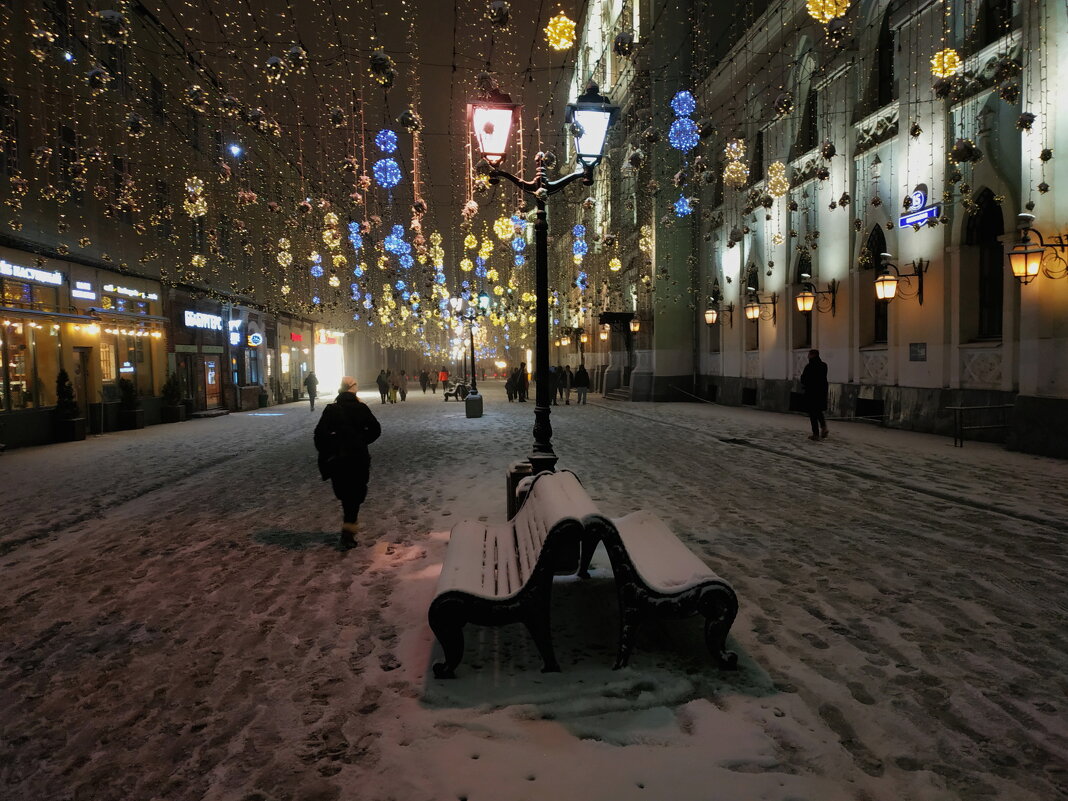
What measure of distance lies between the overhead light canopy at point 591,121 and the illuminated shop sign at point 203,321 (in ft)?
78.8

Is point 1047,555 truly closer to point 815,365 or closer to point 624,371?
point 815,365

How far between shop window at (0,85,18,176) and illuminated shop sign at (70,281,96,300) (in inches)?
157

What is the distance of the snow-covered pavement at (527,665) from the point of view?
3049 millimetres

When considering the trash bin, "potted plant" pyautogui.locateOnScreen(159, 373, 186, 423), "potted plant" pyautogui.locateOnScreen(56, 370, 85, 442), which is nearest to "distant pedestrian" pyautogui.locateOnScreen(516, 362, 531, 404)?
the trash bin

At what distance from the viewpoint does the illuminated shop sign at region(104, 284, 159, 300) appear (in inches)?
847

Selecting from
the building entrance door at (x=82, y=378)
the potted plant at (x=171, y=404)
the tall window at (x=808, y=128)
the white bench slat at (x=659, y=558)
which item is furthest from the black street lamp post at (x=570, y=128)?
the potted plant at (x=171, y=404)

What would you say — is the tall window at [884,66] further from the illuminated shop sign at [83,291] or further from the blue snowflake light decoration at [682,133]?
the illuminated shop sign at [83,291]

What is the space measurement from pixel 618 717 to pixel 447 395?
1374 inches

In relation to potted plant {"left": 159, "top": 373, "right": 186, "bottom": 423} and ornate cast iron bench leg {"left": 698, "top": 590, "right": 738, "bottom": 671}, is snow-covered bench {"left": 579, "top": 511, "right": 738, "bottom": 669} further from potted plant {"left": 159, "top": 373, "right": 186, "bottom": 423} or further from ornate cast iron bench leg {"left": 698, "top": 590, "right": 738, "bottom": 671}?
potted plant {"left": 159, "top": 373, "right": 186, "bottom": 423}

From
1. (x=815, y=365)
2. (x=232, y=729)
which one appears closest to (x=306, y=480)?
(x=232, y=729)

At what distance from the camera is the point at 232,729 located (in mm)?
3492

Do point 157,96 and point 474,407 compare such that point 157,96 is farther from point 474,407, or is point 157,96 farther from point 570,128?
point 570,128

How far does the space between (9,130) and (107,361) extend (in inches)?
310

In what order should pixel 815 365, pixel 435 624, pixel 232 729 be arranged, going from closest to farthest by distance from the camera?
pixel 232 729
pixel 435 624
pixel 815 365
